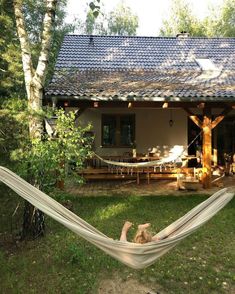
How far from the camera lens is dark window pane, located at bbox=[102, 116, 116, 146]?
10609 millimetres

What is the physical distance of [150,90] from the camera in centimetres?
793

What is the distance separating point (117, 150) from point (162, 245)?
7725 mm

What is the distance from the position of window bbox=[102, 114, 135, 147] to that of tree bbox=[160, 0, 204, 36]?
18.5 m

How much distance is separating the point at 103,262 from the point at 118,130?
6.78 meters

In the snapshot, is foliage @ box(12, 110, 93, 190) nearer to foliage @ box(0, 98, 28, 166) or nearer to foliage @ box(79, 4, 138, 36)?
foliage @ box(0, 98, 28, 166)

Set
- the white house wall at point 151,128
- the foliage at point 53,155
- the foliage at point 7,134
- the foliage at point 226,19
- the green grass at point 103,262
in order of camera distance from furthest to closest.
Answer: the foliage at point 226,19 → the white house wall at point 151,128 → the foliage at point 7,134 → the foliage at point 53,155 → the green grass at point 103,262

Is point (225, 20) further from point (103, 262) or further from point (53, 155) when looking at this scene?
point (103, 262)

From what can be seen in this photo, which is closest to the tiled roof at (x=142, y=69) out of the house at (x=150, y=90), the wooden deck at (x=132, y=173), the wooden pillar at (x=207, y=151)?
the house at (x=150, y=90)

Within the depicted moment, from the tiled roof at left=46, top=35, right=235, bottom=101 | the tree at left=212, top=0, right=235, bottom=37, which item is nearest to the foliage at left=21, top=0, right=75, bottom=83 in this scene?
the tiled roof at left=46, top=35, right=235, bottom=101

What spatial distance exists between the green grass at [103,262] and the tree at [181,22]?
78.5 feet

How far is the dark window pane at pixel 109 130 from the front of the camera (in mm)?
10609

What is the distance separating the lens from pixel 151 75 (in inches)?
388

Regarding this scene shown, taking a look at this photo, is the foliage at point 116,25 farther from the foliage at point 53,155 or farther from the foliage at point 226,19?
the foliage at point 53,155

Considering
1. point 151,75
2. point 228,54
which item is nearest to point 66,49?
point 151,75
